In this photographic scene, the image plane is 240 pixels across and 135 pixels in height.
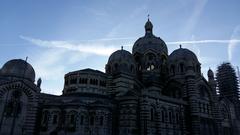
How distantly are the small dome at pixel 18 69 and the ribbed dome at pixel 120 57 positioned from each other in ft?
51.8

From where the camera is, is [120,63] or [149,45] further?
[149,45]

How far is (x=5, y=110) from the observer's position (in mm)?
31859

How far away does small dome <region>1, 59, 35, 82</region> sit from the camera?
36375mm

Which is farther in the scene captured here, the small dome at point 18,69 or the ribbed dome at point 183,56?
the ribbed dome at point 183,56

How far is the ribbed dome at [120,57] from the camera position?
153 ft

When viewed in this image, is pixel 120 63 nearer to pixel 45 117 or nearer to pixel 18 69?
pixel 45 117

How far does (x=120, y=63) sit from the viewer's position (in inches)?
1817

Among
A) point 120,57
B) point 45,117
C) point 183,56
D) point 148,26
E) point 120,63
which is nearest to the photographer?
point 45,117

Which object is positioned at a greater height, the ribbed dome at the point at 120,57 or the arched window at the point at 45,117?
the ribbed dome at the point at 120,57

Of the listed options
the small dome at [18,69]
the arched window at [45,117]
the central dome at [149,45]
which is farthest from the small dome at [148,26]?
the arched window at [45,117]

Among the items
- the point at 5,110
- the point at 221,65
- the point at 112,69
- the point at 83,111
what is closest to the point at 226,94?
the point at 221,65

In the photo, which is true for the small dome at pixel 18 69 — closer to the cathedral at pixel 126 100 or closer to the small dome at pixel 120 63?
the cathedral at pixel 126 100

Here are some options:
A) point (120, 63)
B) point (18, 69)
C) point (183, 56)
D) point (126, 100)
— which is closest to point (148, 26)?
point (183, 56)

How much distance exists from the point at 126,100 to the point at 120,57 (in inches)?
469
